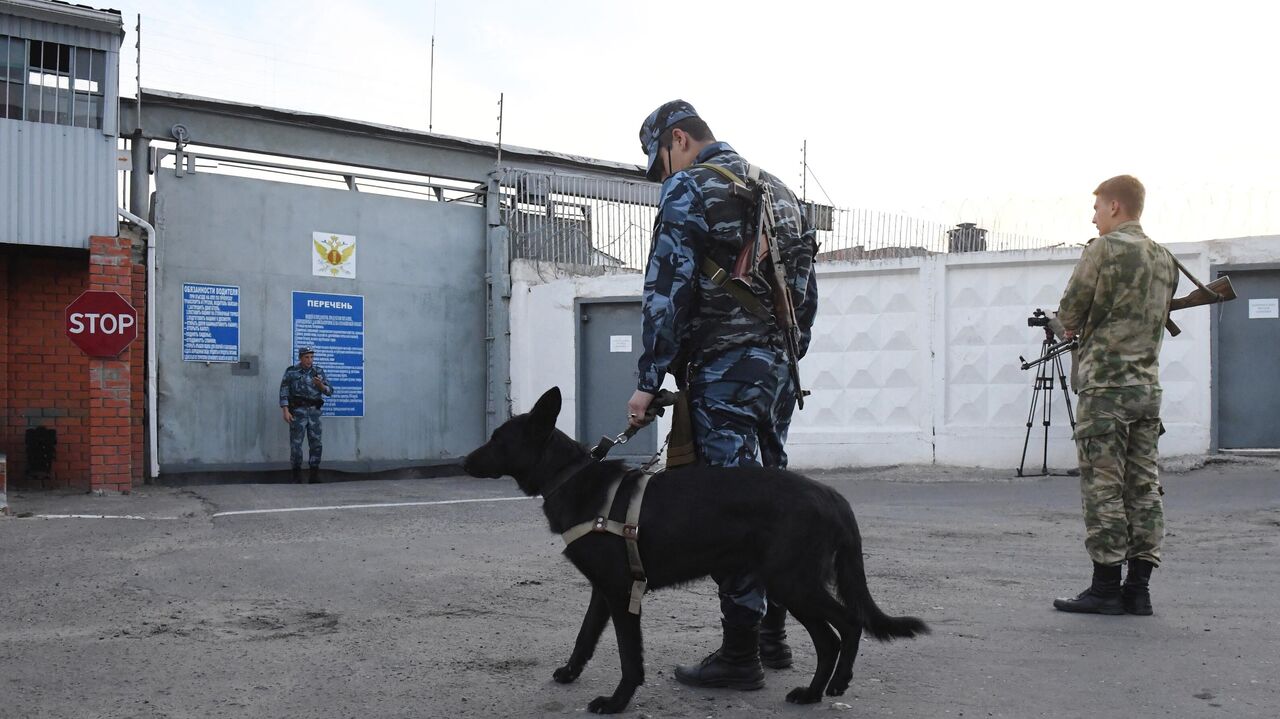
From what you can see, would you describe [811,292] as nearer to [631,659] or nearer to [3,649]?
[631,659]

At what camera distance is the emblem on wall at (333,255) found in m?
13.6

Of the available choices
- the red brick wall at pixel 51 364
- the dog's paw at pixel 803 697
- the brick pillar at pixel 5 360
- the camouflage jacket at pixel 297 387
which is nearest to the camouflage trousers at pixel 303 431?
the camouflage jacket at pixel 297 387

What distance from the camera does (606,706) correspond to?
3.21 m

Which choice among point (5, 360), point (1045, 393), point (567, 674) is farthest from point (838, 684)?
point (5, 360)

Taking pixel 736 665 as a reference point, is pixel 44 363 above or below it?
above

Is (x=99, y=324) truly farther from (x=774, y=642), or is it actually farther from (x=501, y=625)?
(x=774, y=642)

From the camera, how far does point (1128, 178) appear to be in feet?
15.9

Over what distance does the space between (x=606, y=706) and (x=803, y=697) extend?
2.01 ft

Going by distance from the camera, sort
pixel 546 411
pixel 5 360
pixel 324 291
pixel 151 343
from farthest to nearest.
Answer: pixel 324 291 < pixel 151 343 < pixel 5 360 < pixel 546 411

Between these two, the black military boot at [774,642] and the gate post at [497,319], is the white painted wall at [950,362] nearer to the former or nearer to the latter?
the gate post at [497,319]

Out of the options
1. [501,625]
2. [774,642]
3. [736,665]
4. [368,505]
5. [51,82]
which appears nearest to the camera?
[736,665]

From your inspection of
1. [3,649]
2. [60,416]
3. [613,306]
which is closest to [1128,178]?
[3,649]

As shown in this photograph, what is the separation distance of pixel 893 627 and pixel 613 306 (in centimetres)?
1115

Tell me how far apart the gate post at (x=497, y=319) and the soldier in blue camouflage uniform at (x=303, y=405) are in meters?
2.48
